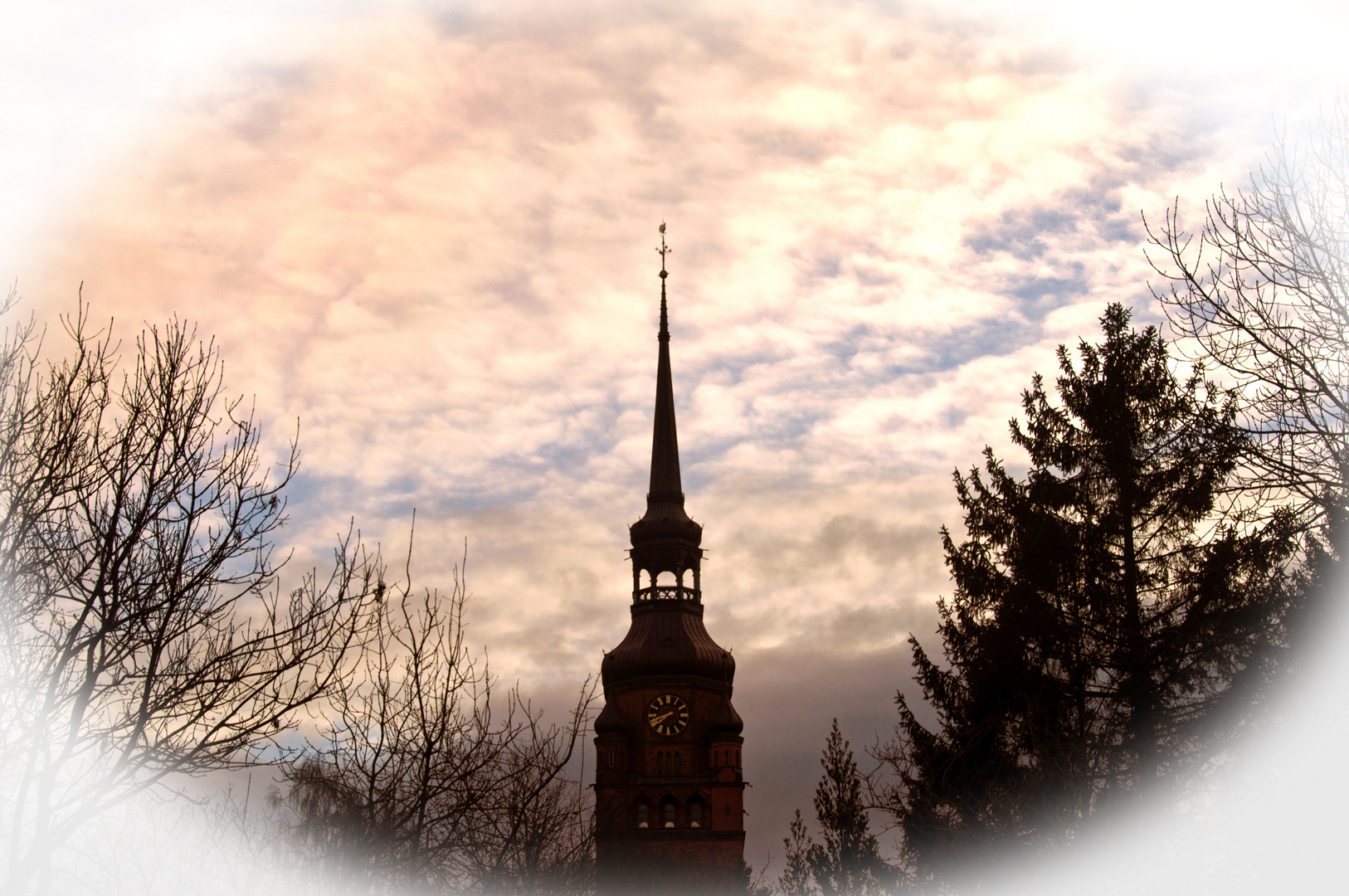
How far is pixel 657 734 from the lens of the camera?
63344 millimetres

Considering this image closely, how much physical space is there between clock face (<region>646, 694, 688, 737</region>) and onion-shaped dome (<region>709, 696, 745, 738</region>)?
1617mm

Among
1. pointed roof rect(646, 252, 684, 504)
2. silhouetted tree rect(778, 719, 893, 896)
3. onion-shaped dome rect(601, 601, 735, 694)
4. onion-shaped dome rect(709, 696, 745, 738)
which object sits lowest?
silhouetted tree rect(778, 719, 893, 896)

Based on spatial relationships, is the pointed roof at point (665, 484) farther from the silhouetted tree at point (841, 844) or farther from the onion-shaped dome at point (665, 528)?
the silhouetted tree at point (841, 844)

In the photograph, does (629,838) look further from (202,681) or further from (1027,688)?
(202,681)

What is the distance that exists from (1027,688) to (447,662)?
9.90 m

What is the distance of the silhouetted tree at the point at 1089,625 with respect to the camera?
51.7 ft

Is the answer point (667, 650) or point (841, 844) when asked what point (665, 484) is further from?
point (841, 844)

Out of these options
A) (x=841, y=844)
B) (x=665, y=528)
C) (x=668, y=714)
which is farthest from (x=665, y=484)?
(x=841, y=844)

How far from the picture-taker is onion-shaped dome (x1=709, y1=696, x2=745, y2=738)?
6275cm

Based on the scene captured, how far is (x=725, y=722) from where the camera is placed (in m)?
62.9

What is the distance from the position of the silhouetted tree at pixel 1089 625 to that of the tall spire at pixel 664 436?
4661cm

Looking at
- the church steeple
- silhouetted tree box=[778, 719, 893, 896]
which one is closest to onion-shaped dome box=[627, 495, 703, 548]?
the church steeple

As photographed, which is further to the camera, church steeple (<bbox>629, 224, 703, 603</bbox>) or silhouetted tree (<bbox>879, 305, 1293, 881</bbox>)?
church steeple (<bbox>629, 224, 703, 603</bbox>)

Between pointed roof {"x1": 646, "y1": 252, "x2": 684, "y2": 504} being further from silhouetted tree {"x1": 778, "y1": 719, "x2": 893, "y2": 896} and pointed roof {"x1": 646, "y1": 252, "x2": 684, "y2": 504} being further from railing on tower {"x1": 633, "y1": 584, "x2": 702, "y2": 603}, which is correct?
silhouetted tree {"x1": 778, "y1": 719, "x2": 893, "y2": 896}
